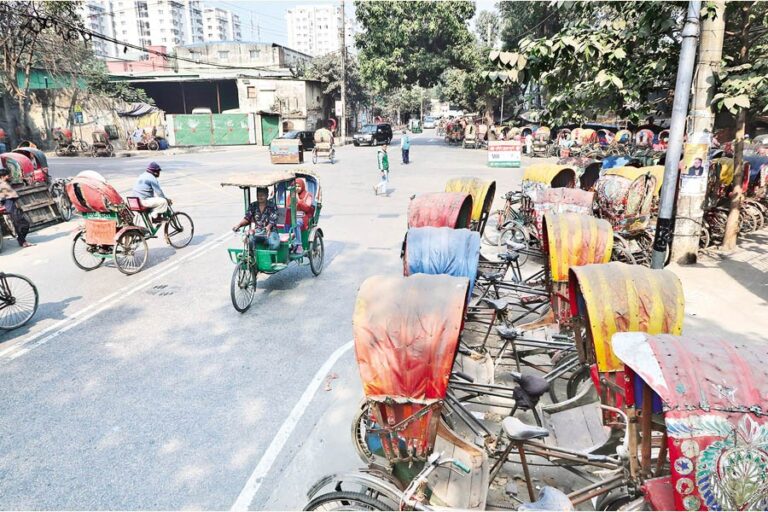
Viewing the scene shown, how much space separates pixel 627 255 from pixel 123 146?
120 ft

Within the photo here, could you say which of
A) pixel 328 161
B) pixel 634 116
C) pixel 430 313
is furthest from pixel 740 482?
pixel 328 161

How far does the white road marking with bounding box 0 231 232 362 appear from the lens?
6.71 metres

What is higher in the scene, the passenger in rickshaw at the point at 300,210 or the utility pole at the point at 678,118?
the utility pole at the point at 678,118

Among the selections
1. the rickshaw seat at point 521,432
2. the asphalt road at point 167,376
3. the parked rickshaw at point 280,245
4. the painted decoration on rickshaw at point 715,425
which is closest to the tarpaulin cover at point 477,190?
the asphalt road at point 167,376

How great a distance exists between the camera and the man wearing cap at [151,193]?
34.2 ft

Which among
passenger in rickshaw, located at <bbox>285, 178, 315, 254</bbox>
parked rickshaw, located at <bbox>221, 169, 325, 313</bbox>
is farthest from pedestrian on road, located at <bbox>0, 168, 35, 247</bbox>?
passenger in rickshaw, located at <bbox>285, 178, 315, 254</bbox>

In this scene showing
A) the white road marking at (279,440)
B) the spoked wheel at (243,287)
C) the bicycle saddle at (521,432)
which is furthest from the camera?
the spoked wheel at (243,287)

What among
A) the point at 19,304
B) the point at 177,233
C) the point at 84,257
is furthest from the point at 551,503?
the point at 177,233

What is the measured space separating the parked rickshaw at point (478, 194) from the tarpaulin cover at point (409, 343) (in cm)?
704

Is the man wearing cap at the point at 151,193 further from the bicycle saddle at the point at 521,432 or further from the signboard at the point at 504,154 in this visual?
the signboard at the point at 504,154

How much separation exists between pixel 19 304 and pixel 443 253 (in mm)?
6169

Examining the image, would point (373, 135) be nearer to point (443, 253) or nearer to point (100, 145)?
point (100, 145)

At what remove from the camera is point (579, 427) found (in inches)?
189

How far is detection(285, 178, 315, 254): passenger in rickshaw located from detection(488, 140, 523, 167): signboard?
58.8 feet
